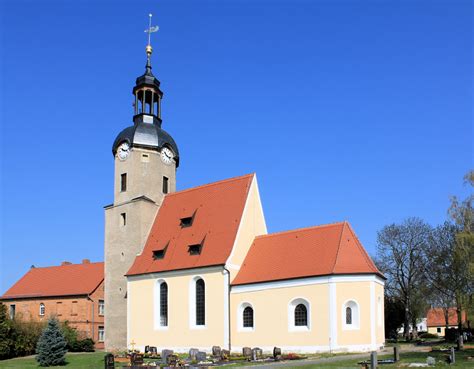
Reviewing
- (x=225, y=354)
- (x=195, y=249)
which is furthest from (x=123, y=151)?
(x=225, y=354)

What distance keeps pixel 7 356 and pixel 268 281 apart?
19890 millimetres

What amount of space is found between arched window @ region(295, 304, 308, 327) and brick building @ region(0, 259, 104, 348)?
25.8 m

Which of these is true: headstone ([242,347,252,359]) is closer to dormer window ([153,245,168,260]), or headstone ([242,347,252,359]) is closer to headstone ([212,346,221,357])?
headstone ([212,346,221,357])

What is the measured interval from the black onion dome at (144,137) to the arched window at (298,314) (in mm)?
16673

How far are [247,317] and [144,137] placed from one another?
1582cm

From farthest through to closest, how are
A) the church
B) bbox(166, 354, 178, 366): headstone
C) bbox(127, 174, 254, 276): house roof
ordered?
bbox(127, 174, 254, 276): house roof
the church
bbox(166, 354, 178, 366): headstone

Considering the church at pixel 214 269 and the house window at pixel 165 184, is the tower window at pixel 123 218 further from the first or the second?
the house window at pixel 165 184

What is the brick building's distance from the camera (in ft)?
175

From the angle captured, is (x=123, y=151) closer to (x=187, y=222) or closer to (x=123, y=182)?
(x=123, y=182)

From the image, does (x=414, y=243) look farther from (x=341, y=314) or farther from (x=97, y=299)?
(x=97, y=299)

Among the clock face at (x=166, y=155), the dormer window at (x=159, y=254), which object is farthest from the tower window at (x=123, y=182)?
the dormer window at (x=159, y=254)

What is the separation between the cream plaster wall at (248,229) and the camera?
34.4 m

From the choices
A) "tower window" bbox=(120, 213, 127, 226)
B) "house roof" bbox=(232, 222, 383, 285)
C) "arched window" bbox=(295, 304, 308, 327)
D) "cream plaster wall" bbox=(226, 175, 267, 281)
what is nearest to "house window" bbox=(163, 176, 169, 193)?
"tower window" bbox=(120, 213, 127, 226)

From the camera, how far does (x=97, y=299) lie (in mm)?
54250
